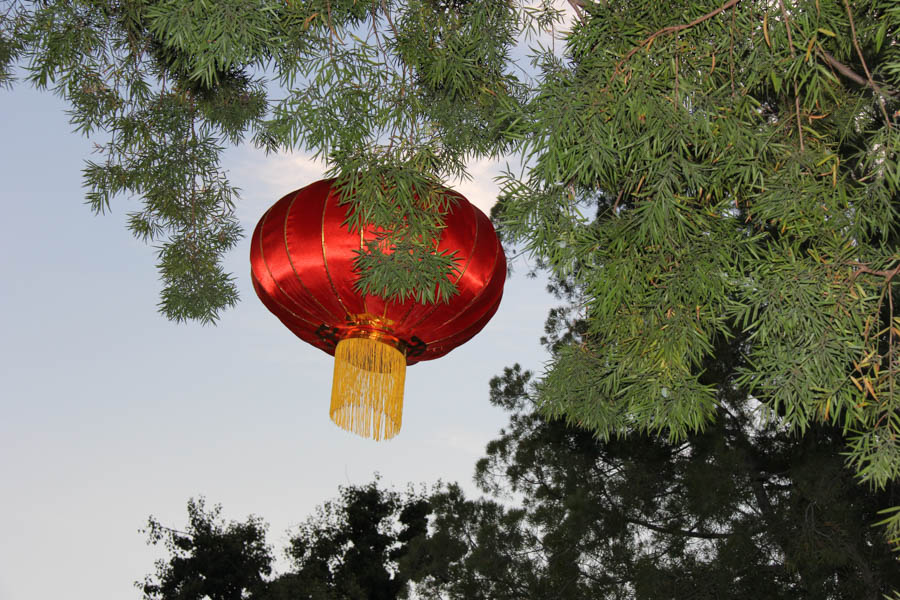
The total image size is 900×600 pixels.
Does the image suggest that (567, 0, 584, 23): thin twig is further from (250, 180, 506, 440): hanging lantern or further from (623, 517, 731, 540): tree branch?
(623, 517, 731, 540): tree branch

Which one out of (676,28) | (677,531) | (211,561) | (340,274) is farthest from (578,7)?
(211,561)

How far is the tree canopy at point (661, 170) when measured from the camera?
1.22 m

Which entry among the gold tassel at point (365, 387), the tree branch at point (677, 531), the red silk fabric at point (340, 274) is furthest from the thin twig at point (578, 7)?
the tree branch at point (677, 531)

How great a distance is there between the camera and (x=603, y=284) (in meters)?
1.47

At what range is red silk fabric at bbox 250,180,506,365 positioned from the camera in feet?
5.17

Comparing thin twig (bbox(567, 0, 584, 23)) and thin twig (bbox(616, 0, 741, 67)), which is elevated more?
thin twig (bbox(567, 0, 584, 23))

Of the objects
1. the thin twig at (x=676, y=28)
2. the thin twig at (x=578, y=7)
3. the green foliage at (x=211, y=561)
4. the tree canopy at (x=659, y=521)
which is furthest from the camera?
the green foliage at (x=211, y=561)

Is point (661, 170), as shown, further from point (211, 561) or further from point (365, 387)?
point (211, 561)

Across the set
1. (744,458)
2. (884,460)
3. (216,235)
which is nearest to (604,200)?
(744,458)

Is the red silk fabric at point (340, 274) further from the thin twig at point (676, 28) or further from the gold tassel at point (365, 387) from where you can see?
the thin twig at point (676, 28)

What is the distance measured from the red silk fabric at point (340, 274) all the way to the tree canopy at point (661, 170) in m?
0.07

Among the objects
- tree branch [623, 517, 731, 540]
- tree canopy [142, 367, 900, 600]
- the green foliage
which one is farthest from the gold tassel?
the green foliage

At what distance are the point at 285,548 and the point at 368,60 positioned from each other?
34.8ft

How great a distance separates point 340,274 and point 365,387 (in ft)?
0.76
